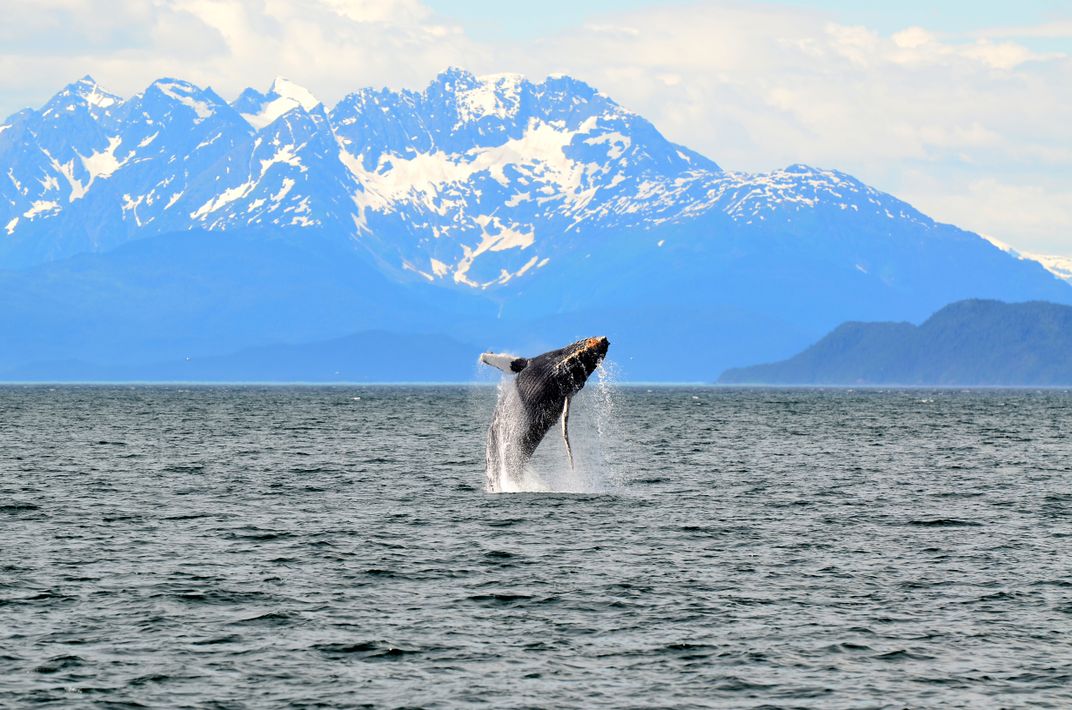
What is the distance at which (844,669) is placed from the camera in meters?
25.8

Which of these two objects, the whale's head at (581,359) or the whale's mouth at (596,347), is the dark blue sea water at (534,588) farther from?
the whale's mouth at (596,347)

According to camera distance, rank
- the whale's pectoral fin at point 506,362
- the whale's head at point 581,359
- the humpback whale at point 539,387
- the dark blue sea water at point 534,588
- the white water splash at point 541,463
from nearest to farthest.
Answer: the dark blue sea water at point 534,588
the whale's head at point 581,359
the humpback whale at point 539,387
the whale's pectoral fin at point 506,362
the white water splash at point 541,463

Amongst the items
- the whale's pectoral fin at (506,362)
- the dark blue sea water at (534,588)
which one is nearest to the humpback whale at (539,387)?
the whale's pectoral fin at (506,362)

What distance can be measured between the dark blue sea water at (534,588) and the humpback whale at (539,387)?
288cm

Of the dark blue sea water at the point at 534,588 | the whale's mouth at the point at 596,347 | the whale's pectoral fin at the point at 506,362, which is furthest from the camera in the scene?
the whale's pectoral fin at the point at 506,362

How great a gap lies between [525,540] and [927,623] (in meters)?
13.0

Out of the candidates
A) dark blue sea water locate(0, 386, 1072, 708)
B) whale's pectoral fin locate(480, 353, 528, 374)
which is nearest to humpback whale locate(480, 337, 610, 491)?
whale's pectoral fin locate(480, 353, 528, 374)

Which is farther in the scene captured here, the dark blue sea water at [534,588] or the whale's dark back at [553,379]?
the whale's dark back at [553,379]

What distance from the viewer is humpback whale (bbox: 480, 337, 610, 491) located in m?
36.1

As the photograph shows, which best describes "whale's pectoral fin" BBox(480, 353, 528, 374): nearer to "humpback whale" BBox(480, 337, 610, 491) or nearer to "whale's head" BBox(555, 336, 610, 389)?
"humpback whale" BBox(480, 337, 610, 491)

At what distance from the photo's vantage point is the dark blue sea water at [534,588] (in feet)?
81.6

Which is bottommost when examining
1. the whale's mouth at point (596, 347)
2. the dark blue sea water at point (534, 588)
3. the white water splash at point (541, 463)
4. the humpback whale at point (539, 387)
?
the dark blue sea water at point (534, 588)

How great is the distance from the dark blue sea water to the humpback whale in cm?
288

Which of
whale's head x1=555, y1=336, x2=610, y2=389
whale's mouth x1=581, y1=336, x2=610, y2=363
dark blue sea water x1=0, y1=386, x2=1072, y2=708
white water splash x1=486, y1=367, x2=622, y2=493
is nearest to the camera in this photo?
dark blue sea water x1=0, y1=386, x2=1072, y2=708
